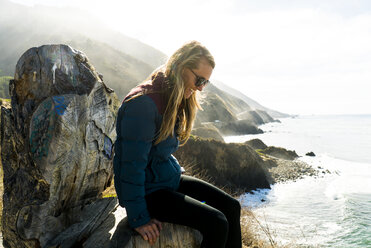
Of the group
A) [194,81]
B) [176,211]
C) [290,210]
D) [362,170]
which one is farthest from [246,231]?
[362,170]

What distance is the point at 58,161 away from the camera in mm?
2600

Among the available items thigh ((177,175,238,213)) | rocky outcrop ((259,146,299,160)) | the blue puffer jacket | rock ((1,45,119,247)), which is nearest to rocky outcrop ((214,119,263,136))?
rocky outcrop ((259,146,299,160))

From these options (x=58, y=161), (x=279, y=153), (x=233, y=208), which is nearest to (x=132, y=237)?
(x=233, y=208)

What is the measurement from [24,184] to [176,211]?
189 centimetres

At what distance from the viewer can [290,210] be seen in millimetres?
13742

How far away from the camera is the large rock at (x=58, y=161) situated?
7.79 feet

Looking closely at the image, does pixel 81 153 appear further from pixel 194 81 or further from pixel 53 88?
pixel 194 81

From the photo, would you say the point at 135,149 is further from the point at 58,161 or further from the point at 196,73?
the point at 58,161

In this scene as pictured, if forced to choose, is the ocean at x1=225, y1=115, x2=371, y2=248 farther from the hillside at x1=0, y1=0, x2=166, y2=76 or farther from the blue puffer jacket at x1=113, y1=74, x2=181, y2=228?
the hillside at x1=0, y1=0, x2=166, y2=76

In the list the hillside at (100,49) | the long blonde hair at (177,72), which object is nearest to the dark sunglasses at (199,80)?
the long blonde hair at (177,72)

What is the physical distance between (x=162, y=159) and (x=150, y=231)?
2.20 ft

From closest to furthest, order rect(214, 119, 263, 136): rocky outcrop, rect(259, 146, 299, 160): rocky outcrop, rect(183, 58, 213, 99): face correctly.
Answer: rect(183, 58, 213, 99): face
rect(259, 146, 299, 160): rocky outcrop
rect(214, 119, 263, 136): rocky outcrop

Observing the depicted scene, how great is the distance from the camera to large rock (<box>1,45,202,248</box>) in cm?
238

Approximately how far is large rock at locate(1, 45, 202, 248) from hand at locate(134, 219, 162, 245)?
0.10 metres
